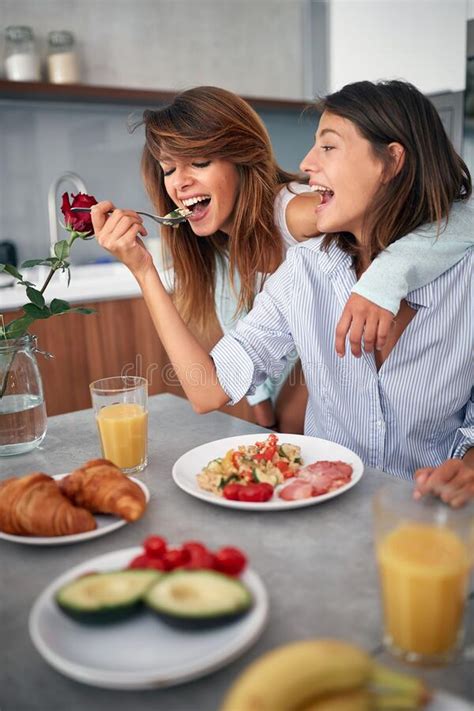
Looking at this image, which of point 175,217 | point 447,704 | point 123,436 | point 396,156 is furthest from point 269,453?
point 175,217

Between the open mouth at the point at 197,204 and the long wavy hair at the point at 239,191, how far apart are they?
7 cm

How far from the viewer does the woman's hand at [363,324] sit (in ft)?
3.78

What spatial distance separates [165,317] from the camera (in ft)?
4.47

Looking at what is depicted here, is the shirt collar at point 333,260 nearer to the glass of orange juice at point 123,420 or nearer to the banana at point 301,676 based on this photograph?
the glass of orange juice at point 123,420

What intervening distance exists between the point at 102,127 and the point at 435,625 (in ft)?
10.4

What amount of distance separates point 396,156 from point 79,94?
6.96 ft

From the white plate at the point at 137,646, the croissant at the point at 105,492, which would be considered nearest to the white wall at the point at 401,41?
the croissant at the point at 105,492

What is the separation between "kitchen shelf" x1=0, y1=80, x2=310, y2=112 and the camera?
9.50ft

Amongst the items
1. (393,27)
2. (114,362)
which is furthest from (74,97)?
(393,27)

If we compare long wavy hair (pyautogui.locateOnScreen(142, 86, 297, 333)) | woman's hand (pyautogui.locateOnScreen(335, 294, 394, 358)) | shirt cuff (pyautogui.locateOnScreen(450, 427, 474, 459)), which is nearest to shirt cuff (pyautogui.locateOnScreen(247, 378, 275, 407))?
long wavy hair (pyautogui.locateOnScreen(142, 86, 297, 333))

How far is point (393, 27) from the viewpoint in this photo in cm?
333

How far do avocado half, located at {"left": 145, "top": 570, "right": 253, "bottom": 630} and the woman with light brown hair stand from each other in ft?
3.00

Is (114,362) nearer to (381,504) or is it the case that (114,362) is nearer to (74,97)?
(74,97)

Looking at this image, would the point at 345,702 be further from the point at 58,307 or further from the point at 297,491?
the point at 58,307
